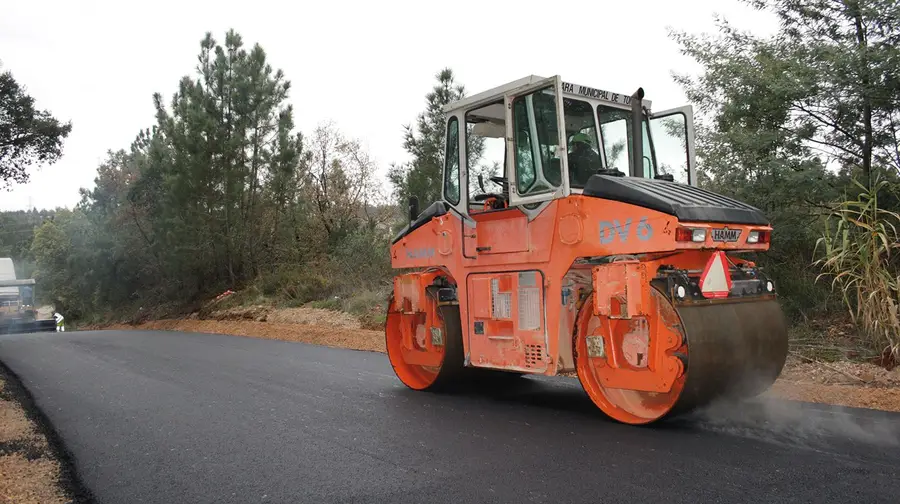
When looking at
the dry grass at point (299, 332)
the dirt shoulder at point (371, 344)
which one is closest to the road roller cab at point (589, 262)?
the dirt shoulder at point (371, 344)

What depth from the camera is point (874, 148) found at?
8.08 meters

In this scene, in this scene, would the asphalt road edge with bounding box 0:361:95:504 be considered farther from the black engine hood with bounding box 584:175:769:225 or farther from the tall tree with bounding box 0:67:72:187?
the tall tree with bounding box 0:67:72:187

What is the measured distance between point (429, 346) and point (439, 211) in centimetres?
137

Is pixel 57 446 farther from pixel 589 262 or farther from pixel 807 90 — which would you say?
pixel 807 90

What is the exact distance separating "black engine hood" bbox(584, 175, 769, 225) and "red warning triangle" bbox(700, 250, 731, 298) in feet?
0.92

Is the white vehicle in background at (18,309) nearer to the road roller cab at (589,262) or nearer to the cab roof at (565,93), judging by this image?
the road roller cab at (589,262)

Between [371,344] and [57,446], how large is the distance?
6487 millimetres

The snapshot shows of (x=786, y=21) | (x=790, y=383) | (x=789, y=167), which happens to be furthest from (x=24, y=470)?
(x=786, y=21)

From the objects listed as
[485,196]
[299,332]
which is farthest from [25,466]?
[299,332]

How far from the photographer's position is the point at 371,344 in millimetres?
11391

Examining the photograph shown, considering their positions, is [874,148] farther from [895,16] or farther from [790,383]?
[790,383]

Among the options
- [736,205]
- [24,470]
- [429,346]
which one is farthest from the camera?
[429,346]

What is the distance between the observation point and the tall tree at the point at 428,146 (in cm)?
1488

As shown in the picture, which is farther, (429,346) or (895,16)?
(895,16)
